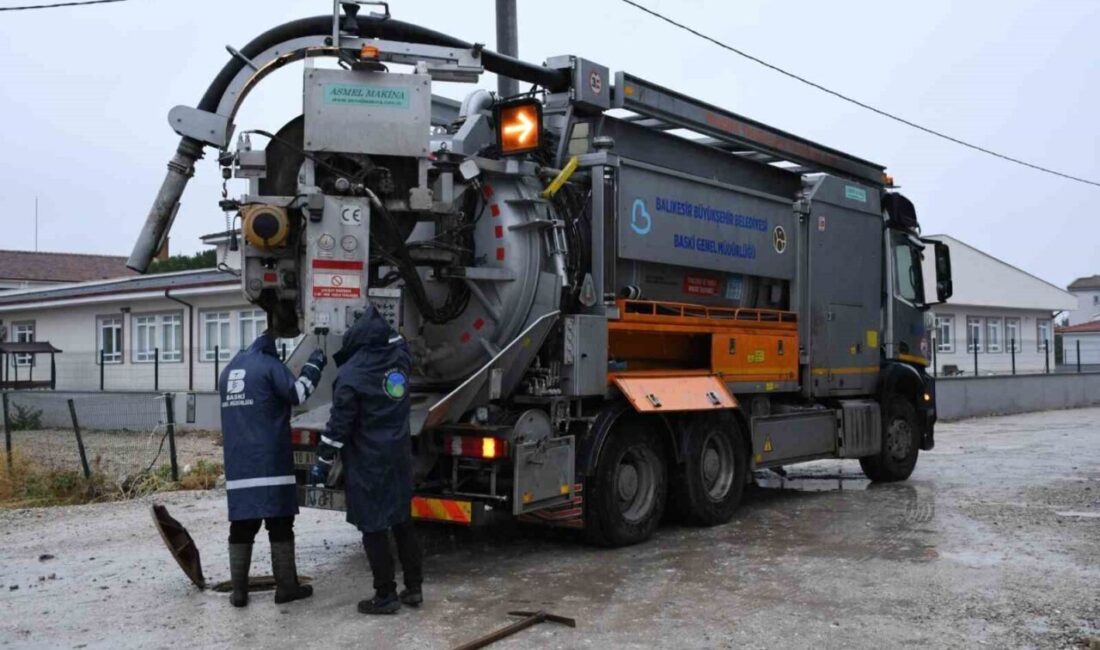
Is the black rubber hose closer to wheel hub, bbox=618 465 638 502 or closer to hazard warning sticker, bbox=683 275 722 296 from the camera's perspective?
hazard warning sticker, bbox=683 275 722 296

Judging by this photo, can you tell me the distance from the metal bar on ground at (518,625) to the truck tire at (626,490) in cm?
191

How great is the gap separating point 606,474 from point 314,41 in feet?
12.1

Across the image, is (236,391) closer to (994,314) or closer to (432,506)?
(432,506)

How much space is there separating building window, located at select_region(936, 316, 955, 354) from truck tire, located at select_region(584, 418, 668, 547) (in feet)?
92.4

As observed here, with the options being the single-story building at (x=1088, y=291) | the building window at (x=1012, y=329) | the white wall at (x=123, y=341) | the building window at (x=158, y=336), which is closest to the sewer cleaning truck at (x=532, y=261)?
the white wall at (x=123, y=341)

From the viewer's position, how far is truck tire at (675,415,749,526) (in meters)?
9.25

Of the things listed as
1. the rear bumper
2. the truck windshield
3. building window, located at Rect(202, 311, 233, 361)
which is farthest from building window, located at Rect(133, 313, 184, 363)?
the rear bumper

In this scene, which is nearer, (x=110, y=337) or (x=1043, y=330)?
(x=110, y=337)

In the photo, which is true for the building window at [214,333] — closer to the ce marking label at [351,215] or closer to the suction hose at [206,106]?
the suction hose at [206,106]

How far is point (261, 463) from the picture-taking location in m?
6.83

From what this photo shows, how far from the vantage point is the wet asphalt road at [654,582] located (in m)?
6.09

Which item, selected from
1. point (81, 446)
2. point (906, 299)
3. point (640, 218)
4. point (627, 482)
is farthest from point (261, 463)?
point (906, 299)

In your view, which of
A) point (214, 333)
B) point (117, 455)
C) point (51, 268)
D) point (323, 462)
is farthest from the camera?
point (51, 268)

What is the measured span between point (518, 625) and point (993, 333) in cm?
3730
